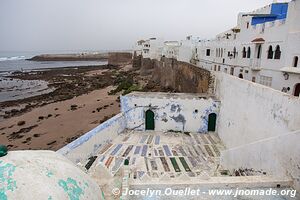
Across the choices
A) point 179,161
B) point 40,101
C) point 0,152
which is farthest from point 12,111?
point 0,152

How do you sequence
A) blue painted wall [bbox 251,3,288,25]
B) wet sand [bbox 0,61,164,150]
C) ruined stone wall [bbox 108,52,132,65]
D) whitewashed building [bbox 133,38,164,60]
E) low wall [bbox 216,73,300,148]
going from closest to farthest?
low wall [bbox 216,73,300,148] < wet sand [bbox 0,61,164,150] < blue painted wall [bbox 251,3,288,25] < whitewashed building [bbox 133,38,164,60] < ruined stone wall [bbox 108,52,132,65]

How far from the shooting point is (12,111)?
29.0 m

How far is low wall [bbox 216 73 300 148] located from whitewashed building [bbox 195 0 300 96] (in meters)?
3.55

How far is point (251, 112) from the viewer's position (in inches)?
407

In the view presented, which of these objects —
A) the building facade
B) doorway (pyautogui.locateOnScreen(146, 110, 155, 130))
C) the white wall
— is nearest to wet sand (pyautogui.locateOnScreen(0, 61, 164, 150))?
the white wall

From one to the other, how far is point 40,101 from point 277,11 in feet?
107

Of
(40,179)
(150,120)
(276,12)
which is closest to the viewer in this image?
(40,179)

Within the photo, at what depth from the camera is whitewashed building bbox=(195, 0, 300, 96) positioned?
520 inches

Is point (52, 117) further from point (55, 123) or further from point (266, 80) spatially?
point (266, 80)

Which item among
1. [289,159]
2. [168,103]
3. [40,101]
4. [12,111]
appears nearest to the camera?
[289,159]

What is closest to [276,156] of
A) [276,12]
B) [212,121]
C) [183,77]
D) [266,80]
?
[212,121]

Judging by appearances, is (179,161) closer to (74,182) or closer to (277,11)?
(74,182)

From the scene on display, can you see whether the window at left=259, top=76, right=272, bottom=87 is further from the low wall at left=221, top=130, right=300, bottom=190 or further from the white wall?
the low wall at left=221, top=130, right=300, bottom=190

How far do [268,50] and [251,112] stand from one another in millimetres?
8025
